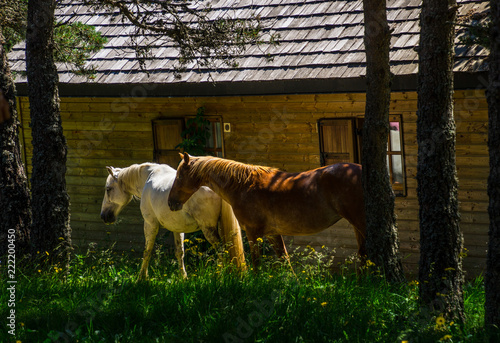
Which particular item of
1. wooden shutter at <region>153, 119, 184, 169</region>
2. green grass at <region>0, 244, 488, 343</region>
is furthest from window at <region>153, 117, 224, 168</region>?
green grass at <region>0, 244, 488, 343</region>

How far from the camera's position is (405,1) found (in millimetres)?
9391

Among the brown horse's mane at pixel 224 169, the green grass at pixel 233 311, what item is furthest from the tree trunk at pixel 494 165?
the brown horse's mane at pixel 224 169

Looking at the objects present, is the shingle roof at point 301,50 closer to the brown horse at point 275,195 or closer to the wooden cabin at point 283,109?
the wooden cabin at point 283,109

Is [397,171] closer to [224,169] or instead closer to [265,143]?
[265,143]

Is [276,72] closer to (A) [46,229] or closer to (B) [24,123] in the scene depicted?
(A) [46,229]

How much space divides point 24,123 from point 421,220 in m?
9.31

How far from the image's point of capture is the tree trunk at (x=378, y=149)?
612 cm

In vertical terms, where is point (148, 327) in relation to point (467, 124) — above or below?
below

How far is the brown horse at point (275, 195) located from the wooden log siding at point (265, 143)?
108 centimetres

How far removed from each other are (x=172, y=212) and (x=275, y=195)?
5.05 feet

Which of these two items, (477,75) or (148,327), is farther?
(477,75)

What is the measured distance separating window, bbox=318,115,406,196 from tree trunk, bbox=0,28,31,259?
4.26 metres

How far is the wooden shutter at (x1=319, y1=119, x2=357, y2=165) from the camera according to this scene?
9.19 m

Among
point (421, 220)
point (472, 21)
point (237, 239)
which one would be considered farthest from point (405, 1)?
point (421, 220)
